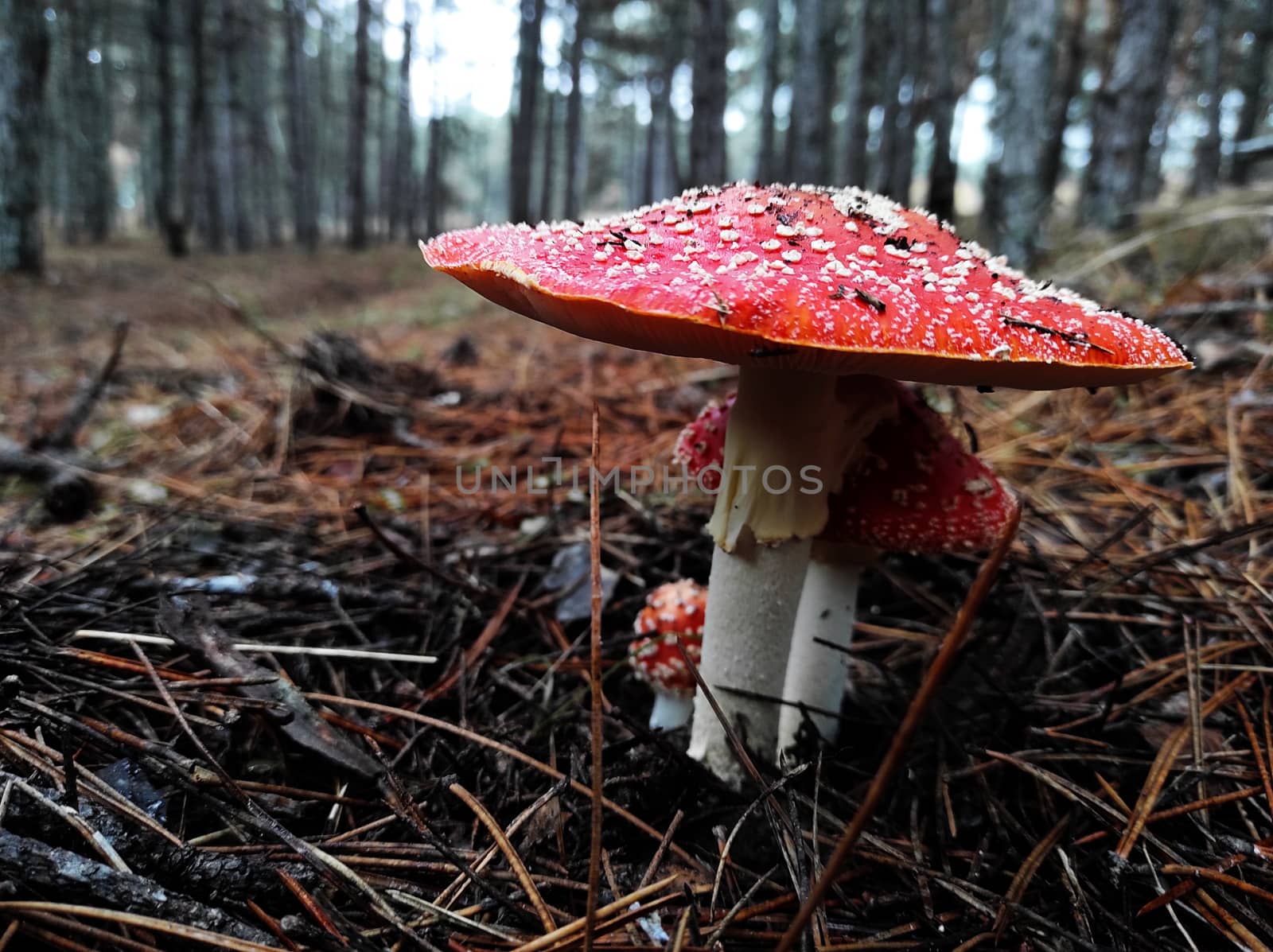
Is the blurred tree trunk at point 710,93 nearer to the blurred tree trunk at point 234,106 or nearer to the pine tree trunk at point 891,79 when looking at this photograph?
the pine tree trunk at point 891,79

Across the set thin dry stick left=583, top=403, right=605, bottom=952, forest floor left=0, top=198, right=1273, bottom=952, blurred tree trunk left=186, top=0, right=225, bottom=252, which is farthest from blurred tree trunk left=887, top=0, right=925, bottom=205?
blurred tree trunk left=186, top=0, right=225, bottom=252

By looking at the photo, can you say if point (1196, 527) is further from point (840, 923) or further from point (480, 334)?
point (480, 334)

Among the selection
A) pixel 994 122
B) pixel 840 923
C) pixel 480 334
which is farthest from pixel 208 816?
pixel 994 122

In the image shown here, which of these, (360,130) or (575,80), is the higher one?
(575,80)

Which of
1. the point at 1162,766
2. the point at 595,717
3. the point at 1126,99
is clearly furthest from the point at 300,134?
the point at 1162,766

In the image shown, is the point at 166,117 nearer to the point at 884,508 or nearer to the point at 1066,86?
the point at 1066,86

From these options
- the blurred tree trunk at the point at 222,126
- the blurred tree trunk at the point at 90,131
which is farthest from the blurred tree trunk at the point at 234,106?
the blurred tree trunk at the point at 90,131
